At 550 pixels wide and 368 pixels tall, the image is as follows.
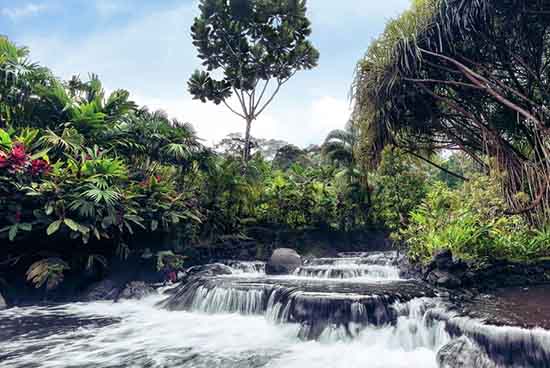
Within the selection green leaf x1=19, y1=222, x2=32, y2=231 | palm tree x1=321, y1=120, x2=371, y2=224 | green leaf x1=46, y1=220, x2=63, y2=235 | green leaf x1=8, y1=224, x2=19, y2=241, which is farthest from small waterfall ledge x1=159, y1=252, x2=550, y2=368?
palm tree x1=321, y1=120, x2=371, y2=224

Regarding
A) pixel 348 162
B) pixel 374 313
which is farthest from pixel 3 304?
pixel 348 162

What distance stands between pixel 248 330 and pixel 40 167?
17.3 feet

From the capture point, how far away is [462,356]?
3896 mm

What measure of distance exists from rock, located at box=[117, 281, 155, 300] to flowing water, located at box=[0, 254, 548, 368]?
89 cm

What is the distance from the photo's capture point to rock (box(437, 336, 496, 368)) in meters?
3.79

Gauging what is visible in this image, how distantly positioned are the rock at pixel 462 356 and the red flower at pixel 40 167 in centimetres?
759

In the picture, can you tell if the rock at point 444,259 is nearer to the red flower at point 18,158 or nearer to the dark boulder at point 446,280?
the dark boulder at point 446,280

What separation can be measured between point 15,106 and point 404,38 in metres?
9.09

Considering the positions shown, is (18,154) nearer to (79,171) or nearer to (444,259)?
(79,171)

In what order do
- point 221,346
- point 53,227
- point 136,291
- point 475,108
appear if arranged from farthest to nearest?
point 136,291 → point 475,108 → point 53,227 → point 221,346

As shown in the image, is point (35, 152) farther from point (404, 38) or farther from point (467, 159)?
point (467, 159)

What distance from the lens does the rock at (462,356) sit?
→ 3.79 meters

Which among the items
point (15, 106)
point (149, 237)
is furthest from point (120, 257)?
point (15, 106)

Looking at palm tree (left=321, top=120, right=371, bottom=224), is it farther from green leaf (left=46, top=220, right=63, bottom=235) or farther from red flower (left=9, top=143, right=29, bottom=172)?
red flower (left=9, top=143, right=29, bottom=172)
